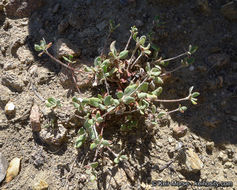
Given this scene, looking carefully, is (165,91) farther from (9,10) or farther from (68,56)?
(9,10)

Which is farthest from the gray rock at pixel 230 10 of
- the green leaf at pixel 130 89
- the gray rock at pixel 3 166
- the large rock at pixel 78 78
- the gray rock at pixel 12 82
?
the gray rock at pixel 3 166

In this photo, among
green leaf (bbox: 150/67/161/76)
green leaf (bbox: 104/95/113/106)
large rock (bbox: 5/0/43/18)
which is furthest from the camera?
large rock (bbox: 5/0/43/18)

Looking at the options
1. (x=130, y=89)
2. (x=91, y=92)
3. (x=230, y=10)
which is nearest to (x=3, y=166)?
(x=91, y=92)

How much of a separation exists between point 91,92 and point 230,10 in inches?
105

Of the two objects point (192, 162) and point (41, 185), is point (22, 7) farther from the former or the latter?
point (192, 162)

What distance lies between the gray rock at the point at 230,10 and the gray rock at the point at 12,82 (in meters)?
3.48

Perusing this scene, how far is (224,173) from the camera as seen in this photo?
302 cm

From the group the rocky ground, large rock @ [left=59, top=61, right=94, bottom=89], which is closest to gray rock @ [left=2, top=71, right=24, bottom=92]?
the rocky ground

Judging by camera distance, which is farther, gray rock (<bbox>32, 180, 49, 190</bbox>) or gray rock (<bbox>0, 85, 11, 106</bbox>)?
gray rock (<bbox>0, 85, 11, 106</bbox>)

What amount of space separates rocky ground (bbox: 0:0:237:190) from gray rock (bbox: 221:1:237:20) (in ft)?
0.05

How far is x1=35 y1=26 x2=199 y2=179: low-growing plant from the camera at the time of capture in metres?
2.75

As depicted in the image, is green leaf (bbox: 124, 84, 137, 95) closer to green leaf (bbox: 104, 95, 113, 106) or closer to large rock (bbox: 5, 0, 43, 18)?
green leaf (bbox: 104, 95, 113, 106)

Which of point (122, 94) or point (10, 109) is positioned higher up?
point (122, 94)

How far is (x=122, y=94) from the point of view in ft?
8.75
